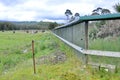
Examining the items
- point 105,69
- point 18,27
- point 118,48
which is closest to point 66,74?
point 105,69

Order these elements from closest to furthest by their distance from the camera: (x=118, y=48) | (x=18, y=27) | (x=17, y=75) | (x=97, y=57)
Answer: (x=118, y=48) < (x=97, y=57) < (x=17, y=75) < (x=18, y=27)

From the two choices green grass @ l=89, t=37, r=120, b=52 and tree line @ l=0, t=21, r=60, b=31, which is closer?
green grass @ l=89, t=37, r=120, b=52

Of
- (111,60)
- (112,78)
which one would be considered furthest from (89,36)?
(112,78)

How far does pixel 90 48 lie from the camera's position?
9.70m

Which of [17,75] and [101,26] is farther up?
[101,26]

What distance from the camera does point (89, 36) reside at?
973 cm

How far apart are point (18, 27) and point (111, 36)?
142 meters

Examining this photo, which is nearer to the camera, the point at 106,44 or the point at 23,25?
the point at 106,44

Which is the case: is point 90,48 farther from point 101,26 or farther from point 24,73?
point 24,73

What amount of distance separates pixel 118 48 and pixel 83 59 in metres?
1.81

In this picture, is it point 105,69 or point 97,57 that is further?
point 97,57

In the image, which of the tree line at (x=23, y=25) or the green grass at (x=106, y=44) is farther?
the tree line at (x=23, y=25)

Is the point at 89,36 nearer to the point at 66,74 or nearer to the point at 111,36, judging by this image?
the point at 111,36

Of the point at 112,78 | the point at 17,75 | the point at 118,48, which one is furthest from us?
the point at 17,75
